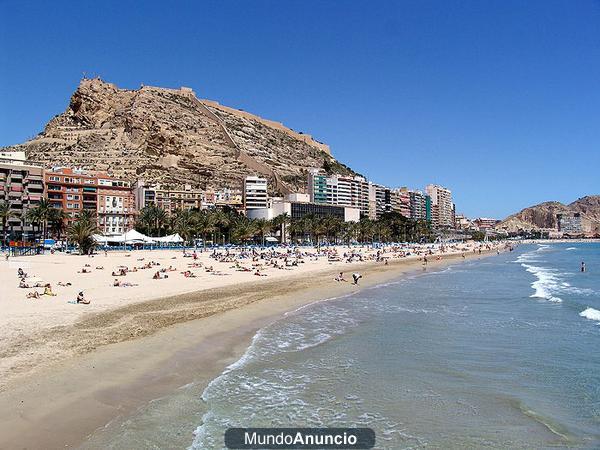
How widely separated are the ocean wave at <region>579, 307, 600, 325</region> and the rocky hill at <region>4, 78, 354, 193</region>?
11500cm

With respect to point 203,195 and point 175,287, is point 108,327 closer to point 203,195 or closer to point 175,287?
point 175,287

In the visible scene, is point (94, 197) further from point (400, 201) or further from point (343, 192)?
point (400, 201)

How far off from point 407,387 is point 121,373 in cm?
699

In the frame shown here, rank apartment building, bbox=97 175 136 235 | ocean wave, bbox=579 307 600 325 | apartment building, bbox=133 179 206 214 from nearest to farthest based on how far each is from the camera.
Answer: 1. ocean wave, bbox=579 307 600 325
2. apartment building, bbox=97 175 136 235
3. apartment building, bbox=133 179 206 214

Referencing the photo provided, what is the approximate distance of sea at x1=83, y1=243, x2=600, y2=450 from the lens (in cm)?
917

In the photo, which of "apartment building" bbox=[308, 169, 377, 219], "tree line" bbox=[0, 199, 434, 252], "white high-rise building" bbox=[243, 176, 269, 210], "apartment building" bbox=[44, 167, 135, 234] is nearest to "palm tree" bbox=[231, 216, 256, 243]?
"tree line" bbox=[0, 199, 434, 252]

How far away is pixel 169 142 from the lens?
14488cm

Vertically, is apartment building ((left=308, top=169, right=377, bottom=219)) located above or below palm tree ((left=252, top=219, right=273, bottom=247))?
above

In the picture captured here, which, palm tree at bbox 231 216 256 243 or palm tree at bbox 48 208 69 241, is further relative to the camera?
palm tree at bbox 231 216 256 243

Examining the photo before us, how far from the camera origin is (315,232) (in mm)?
108250

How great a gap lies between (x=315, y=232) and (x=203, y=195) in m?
29.5

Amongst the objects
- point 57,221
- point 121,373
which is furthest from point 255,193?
point 121,373

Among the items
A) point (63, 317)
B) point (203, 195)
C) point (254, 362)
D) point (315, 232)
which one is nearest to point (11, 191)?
point (203, 195)

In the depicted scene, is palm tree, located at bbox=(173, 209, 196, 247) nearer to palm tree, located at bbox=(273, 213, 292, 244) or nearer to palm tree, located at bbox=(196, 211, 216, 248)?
palm tree, located at bbox=(196, 211, 216, 248)
